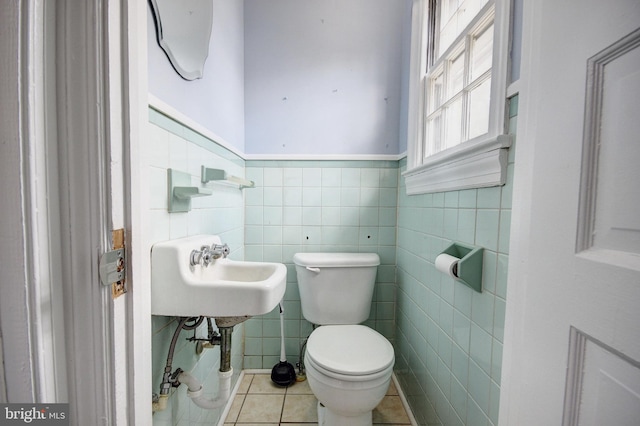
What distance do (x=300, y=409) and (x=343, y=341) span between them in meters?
0.51

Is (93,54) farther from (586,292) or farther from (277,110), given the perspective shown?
(277,110)

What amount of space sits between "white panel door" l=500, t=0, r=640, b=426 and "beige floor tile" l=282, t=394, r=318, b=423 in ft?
3.61

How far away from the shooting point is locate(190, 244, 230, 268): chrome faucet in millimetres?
786

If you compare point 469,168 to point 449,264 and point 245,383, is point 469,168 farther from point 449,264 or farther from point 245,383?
point 245,383

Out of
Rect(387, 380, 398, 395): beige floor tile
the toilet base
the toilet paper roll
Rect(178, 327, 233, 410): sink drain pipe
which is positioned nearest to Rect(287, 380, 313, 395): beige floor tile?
the toilet base

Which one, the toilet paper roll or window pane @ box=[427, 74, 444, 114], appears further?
window pane @ box=[427, 74, 444, 114]

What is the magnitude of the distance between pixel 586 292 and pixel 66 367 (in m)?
0.81

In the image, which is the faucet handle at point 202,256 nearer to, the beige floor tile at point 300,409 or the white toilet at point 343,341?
the white toilet at point 343,341

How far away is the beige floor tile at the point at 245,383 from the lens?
1431mm


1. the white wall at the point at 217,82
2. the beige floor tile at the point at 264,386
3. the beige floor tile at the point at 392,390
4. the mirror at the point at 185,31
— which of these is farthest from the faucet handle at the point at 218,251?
the beige floor tile at the point at 392,390

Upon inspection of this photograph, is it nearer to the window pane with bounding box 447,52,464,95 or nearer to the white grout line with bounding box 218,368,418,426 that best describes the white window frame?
the window pane with bounding box 447,52,464,95

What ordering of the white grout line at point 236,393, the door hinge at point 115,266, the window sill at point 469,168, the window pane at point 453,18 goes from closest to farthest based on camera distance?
the door hinge at point 115,266, the window sill at point 469,168, the window pane at point 453,18, the white grout line at point 236,393

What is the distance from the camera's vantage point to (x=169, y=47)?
753 millimetres

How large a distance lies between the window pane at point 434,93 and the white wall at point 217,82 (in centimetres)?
105
